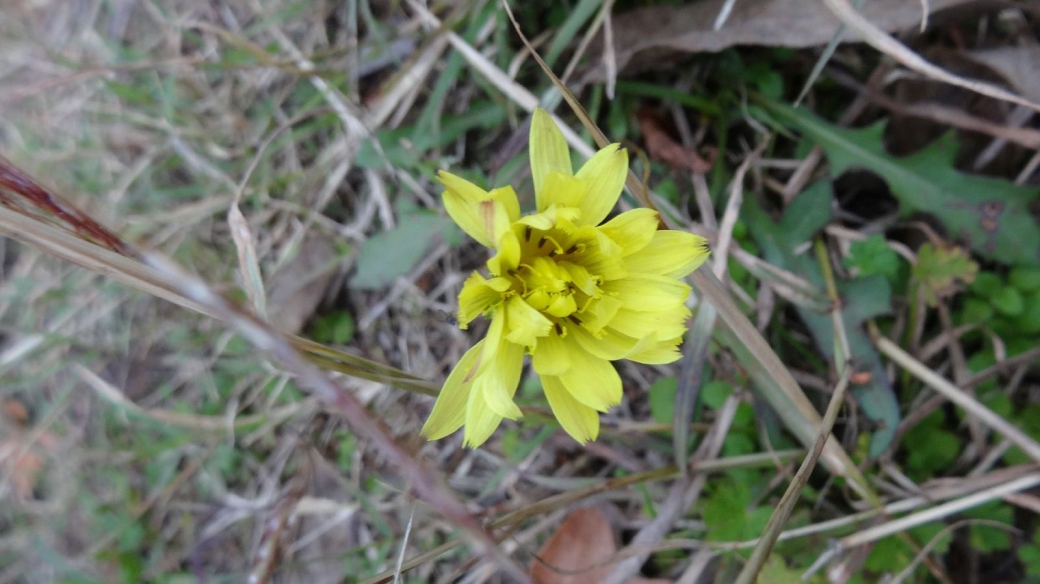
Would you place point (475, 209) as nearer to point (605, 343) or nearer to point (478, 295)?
point (478, 295)

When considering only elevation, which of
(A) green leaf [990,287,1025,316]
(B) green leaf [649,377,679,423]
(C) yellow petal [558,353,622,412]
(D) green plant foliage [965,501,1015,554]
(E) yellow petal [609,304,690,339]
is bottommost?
(D) green plant foliage [965,501,1015,554]

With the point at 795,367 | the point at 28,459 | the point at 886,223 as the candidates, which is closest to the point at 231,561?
the point at 28,459

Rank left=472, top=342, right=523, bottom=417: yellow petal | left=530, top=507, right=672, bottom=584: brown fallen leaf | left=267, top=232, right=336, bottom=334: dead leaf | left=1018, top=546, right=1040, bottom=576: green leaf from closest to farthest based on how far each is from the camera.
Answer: left=472, top=342, right=523, bottom=417: yellow petal, left=1018, top=546, right=1040, bottom=576: green leaf, left=530, top=507, right=672, bottom=584: brown fallen leaf, left=267, top=232, right=336, bottom=334: dead leaf

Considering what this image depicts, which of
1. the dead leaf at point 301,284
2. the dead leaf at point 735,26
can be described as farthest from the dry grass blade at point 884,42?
the dead leaf at point 301,284

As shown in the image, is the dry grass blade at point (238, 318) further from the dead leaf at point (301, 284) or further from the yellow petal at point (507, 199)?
the dead leaf at point (301, 284)

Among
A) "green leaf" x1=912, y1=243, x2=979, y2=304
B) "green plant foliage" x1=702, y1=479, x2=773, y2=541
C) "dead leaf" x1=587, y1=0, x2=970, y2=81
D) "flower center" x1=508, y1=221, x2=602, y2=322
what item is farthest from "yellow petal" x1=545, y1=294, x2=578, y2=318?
"green leaf" x1=912, y1=243, x2=979, y2=304

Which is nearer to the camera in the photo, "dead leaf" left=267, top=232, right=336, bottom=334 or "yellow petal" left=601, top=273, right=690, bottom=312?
"yellow petal" left=601, top=273, right=690, bottom=312

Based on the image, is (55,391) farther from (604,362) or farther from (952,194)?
(952,194)

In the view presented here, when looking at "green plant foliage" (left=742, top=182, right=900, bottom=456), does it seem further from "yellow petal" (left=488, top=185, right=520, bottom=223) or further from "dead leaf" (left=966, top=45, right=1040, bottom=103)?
"yellow petal" (left=488, top=185, right=520, bottom=223)
